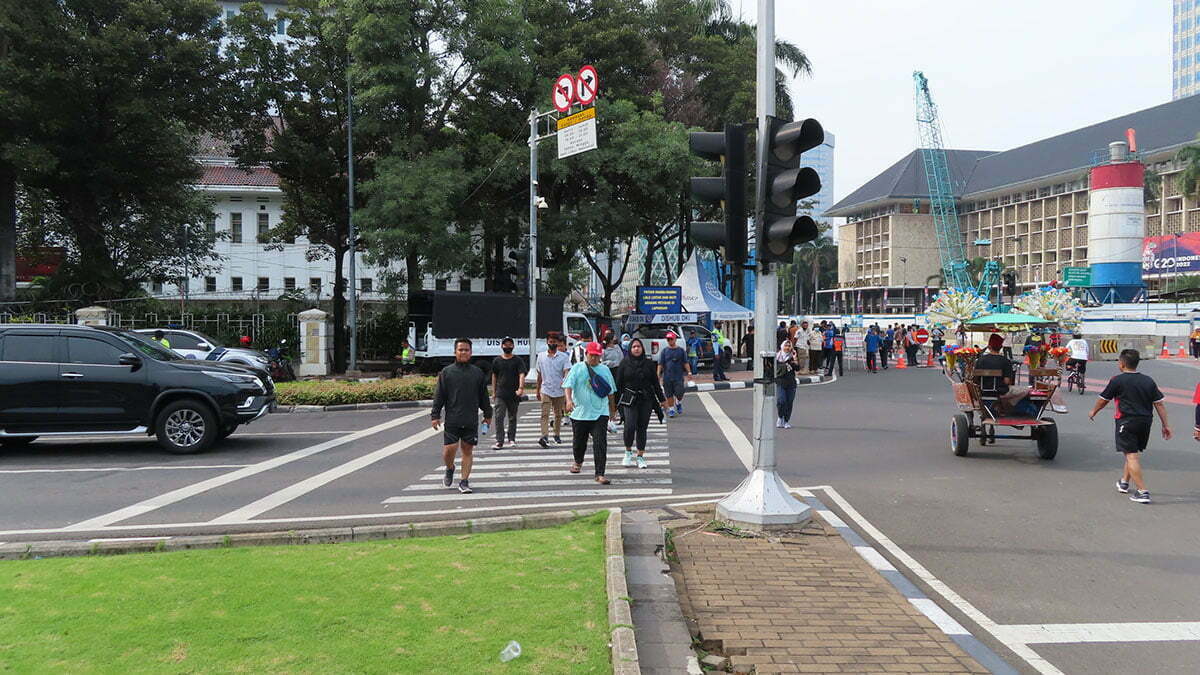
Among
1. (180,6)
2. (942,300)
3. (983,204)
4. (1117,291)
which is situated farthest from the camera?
(983,204)

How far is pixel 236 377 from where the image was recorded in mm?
12508

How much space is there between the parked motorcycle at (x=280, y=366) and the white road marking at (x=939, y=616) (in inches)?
827

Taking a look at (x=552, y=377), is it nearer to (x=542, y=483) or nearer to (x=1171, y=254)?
(x=542, y=483)

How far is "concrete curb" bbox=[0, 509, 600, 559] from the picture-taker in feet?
21.1

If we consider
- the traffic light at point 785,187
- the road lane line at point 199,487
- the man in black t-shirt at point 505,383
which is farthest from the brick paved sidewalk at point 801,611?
the man in black t-shirt at point 505,383

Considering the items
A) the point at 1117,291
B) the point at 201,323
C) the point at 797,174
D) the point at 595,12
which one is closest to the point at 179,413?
the point at 797,174

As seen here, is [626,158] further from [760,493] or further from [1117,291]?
[1117,291]

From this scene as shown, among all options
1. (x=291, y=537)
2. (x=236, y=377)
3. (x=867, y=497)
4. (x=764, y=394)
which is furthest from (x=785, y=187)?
(x=236, y=377)

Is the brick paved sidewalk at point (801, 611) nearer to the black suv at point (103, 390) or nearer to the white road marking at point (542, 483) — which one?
the white road marking at point (542, 483)

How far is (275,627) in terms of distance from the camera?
4598mm

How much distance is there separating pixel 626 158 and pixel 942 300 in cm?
1427

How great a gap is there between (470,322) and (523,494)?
16.2 metres

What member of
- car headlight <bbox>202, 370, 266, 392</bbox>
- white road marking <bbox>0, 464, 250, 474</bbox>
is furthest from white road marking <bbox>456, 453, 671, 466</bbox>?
car headlight <bbox>202, 370, 266, 392</bbox>

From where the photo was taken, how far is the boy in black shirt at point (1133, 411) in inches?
350
